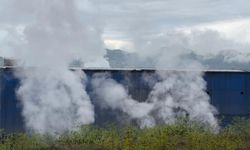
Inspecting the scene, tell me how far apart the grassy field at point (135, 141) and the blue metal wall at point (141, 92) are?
528cm

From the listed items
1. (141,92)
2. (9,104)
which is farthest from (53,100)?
(141,92)

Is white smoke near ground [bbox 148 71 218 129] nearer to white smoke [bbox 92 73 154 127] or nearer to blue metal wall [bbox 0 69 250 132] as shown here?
blue metal wall [bbox 0 69 250 132]

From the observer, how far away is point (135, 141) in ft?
64.6

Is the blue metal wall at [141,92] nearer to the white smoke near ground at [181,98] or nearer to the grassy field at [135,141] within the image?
the white smoke near ground at [181,98]

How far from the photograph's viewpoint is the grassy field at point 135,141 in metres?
18.6

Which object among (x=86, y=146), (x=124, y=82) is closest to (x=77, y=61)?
(x=124, y=82)

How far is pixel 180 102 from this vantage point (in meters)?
30.5

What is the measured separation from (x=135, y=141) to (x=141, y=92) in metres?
10.3

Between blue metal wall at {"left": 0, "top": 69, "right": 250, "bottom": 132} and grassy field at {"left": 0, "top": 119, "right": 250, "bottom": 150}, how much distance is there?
5.28 metres

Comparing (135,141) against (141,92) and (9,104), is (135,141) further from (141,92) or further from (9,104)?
(9,104)

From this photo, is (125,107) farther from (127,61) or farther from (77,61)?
(127,61)

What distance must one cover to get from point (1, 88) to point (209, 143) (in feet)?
43.4

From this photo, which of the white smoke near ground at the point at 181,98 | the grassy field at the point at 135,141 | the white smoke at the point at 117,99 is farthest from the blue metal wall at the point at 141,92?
the grassy field at the point at 135,141

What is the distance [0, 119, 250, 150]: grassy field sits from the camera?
18.6m
